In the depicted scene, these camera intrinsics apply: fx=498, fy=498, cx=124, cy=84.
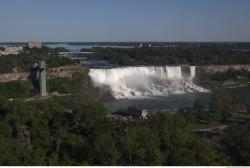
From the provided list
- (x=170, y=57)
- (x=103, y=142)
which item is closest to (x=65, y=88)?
(x=170, y=57)

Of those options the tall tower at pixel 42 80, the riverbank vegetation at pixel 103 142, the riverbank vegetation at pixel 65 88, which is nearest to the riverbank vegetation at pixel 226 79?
the riverbank vegetation at pixel 65 88

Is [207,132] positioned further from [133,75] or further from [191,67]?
[191,67]

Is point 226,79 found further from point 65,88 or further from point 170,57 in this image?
point 65,88

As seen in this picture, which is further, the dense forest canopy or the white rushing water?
the dense forest canopy

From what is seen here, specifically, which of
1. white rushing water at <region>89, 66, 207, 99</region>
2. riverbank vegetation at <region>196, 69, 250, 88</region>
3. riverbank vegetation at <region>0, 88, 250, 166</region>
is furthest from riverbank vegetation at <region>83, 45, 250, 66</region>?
riverbank vegetation at <region>0, 88, 250, 166</region>

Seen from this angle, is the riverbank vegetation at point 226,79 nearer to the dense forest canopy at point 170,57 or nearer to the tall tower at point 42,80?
the dense forest canopy at point 170,57

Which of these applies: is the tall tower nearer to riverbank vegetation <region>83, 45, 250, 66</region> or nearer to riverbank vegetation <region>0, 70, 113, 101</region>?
riverbank vegetation <region>0, 70, 113, 101</region>
